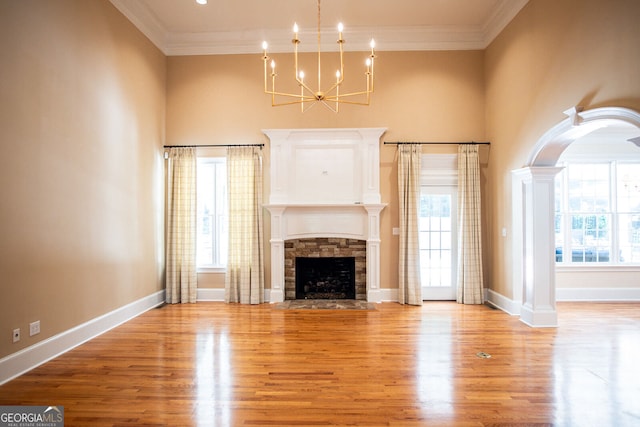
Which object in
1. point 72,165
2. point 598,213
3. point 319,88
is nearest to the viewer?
point 319,88

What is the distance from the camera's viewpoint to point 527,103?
465 cm

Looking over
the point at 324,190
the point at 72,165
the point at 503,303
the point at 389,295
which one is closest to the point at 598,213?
the point at 503,303

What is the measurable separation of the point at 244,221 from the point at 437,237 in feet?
10.8

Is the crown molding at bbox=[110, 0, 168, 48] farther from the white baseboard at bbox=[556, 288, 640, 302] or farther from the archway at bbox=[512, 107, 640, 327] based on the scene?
the white baseboard at bbox=[556, 288, 640, 302]

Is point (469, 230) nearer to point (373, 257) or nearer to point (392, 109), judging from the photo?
point (373, 257)

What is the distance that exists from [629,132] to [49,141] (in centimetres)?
880

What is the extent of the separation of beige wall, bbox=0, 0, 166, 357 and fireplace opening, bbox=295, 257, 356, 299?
241cm

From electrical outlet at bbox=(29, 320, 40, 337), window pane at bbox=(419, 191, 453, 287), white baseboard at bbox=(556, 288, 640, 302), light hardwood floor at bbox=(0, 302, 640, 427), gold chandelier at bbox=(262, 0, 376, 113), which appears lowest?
light hardwood floor at bbox=(0, 302, 640, 427)

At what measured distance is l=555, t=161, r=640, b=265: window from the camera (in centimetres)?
641

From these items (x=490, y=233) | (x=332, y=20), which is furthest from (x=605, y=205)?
(x=332, y=20)

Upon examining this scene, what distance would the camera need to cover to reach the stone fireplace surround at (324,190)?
5.81 m

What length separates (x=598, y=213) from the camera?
6484 mm

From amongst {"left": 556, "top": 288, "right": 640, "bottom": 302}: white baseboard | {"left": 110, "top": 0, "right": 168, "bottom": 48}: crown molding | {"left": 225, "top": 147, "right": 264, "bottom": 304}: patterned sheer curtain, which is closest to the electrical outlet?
{"left": 225, "top": 147, "right": 264, "bottom": 304}: patterned sheer curtain

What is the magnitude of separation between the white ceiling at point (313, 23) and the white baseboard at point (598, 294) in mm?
4523
